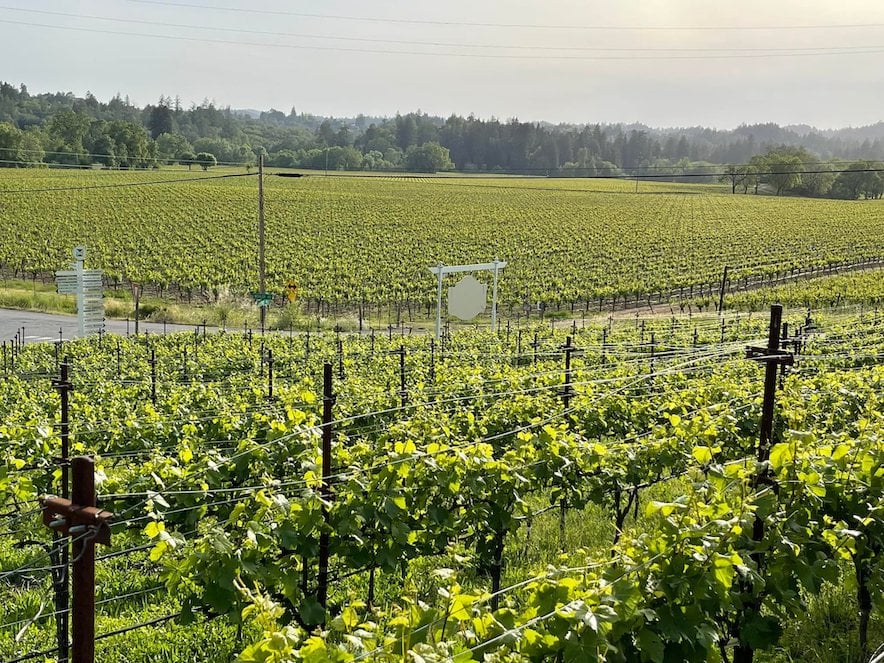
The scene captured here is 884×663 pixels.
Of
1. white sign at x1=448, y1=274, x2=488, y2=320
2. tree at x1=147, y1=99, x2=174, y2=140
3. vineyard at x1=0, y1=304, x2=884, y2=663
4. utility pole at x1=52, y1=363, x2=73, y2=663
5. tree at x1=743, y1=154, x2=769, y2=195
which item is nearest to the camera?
vineyard at x1=0, y1=304, x2=884, y2=663

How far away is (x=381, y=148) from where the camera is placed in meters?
116

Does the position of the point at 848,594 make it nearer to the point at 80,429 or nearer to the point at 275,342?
the point at 80,429

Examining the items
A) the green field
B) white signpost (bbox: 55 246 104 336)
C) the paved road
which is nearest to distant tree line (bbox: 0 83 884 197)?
the paved road

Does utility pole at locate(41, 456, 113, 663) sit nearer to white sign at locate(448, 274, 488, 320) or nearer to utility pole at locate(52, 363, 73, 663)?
utility pole at locate(52, 363, 73, 663)

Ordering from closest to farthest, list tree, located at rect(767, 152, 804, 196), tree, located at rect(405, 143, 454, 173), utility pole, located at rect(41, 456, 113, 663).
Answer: utility pole, located at rect(41, 456, 113, 663)
tree, located at rect(767, 152, 804, 196)
tree, located at rect(405, 143, 454, 173)

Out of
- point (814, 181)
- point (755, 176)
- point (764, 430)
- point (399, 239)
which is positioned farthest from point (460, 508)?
point (814, 181)

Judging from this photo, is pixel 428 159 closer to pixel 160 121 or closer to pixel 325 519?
pixel 160 121

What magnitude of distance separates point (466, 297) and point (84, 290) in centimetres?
1309

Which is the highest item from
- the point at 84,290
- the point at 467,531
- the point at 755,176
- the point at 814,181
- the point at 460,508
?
the point at 755,176

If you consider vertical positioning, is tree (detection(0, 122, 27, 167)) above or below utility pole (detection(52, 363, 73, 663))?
above

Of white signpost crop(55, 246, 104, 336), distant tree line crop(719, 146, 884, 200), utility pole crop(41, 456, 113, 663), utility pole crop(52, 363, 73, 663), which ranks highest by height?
distant tree line crop(719, 146, 884, 200)

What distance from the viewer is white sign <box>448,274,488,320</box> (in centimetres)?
2462

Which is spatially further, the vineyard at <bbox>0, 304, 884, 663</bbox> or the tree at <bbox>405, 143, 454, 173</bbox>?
the tree at <bbox>405, 143, 454, 173</bbox>

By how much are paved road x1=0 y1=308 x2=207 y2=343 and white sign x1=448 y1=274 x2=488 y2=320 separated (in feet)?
42.2
